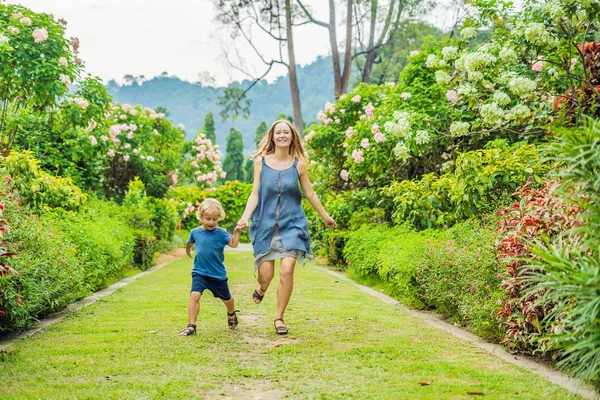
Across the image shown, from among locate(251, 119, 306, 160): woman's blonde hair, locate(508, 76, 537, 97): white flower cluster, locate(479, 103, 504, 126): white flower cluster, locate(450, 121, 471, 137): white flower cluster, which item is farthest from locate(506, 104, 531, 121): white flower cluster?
locate(251, 119, 306, 160): woman's blonde hair

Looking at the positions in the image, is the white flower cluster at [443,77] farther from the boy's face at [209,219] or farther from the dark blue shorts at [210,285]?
the dark blue shorts at [210,285]

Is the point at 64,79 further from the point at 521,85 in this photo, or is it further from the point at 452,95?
the point at 521,85

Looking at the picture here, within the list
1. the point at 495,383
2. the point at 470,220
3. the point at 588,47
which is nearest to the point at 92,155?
the point at 470,220

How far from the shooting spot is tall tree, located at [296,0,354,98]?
23141mm

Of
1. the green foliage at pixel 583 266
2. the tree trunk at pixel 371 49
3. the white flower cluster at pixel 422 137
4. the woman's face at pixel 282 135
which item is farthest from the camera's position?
the tree trunk at pixel 371 49

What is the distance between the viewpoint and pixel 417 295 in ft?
25.0

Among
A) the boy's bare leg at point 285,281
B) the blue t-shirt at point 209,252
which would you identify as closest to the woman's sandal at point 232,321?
the blue t-shirt at point 209,252

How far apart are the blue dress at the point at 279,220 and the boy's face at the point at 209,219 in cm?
37

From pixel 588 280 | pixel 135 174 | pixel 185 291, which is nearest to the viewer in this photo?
pixel 588 280

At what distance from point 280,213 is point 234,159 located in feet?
145

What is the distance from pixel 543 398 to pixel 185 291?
6621mm

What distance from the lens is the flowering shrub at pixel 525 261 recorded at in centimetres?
444

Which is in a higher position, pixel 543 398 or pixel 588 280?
pixel 588 280

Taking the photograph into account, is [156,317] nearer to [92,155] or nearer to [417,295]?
[417,295]
